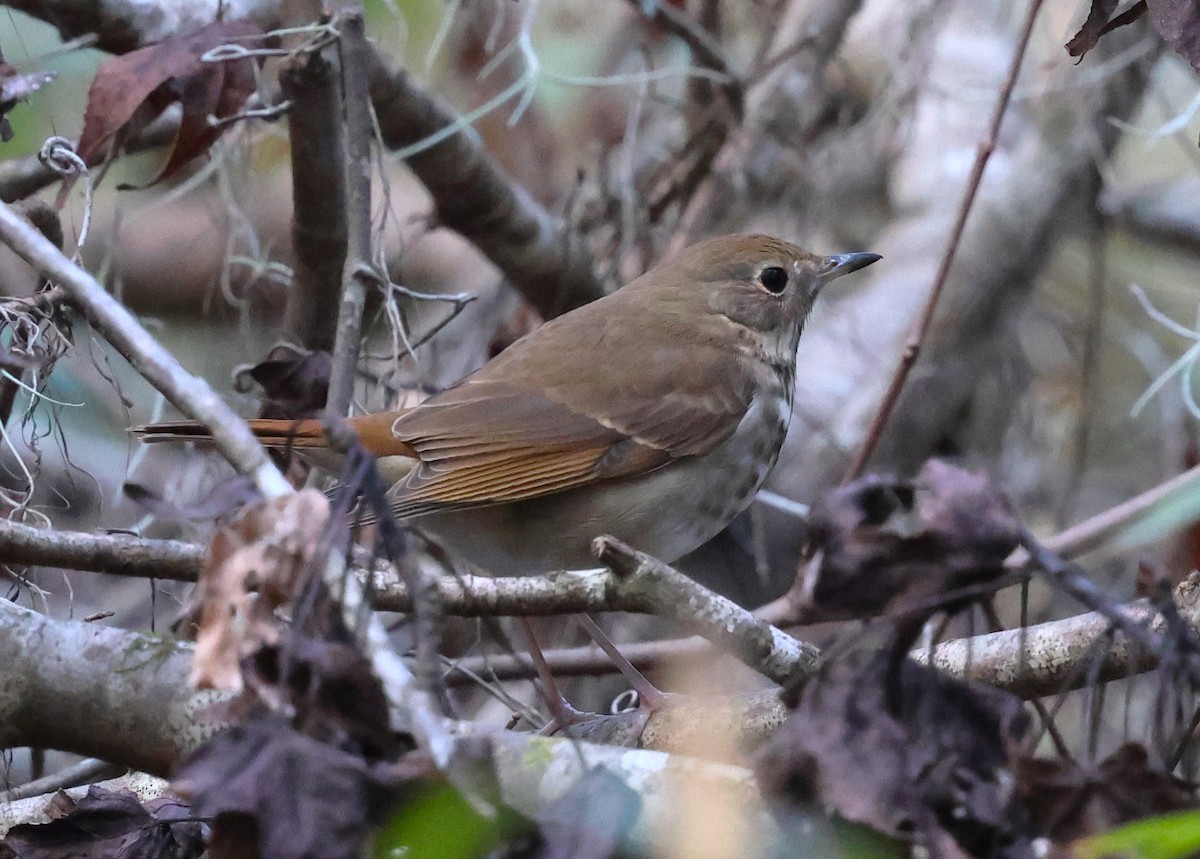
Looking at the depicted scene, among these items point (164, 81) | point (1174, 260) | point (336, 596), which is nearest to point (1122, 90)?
point (1174, 260)

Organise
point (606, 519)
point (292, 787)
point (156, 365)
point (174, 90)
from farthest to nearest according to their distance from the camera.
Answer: point (606, 519) < point (174, 90) < point (156, 365) < point (292, 787)

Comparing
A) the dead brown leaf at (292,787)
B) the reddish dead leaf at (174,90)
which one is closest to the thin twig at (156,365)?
the dead brown leaf at (292,787)

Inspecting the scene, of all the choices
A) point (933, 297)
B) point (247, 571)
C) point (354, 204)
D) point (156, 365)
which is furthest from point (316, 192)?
point (247, 571)

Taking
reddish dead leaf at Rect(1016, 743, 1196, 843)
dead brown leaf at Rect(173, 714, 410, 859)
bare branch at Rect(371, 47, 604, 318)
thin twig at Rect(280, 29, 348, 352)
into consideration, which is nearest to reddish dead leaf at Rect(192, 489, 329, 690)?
dead brown leaf at Rect(173, 714, 410, 859)

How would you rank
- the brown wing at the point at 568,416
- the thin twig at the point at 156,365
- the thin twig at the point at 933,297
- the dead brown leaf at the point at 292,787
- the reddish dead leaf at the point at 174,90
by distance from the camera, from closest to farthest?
the dead brown leaf at the point at 292,787 → the thin twig at the point at 156,365 → the reddish dead leaf at the point at 174,90 → the brown wing at the point at 568,416 → the thin twig at the point at 933,297

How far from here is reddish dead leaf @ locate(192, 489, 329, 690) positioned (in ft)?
3.93

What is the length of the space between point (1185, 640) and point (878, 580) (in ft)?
0.94

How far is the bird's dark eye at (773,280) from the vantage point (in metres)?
3.56

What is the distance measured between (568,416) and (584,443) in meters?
0.09

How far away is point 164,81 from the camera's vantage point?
256cm

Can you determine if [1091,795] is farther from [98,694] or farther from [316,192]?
[316,192]

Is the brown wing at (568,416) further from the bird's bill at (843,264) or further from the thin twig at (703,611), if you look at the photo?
the thin twig at (703,611)

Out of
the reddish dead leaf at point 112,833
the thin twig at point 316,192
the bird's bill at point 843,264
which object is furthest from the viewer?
the bird's bill at point 843,264

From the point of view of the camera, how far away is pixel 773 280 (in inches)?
140
